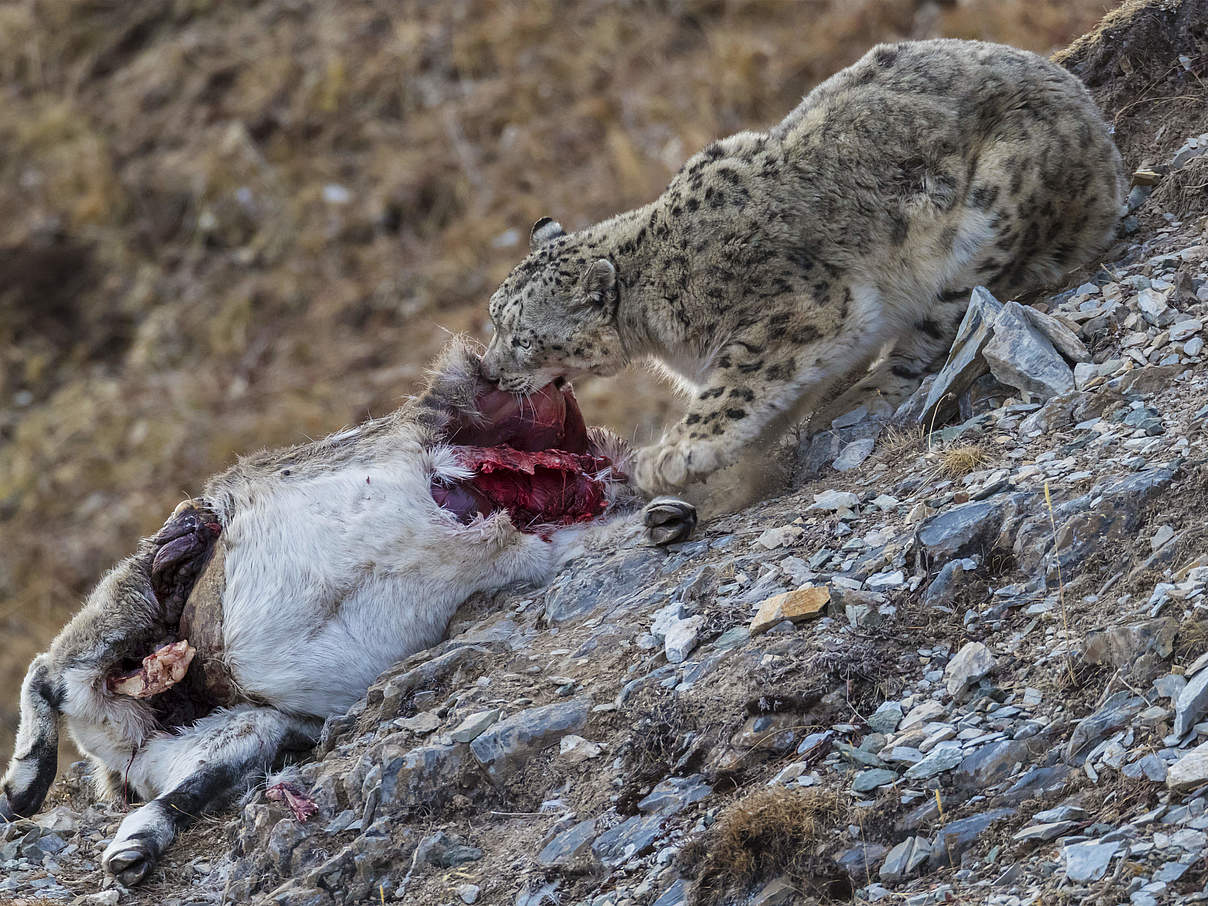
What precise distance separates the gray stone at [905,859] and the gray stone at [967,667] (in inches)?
22.3

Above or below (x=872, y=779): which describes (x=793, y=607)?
above

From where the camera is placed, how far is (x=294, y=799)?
15.6 feet

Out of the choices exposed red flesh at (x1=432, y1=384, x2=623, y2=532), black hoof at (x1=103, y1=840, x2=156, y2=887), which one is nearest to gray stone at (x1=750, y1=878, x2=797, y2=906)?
black hoof at (x1=103, y1=840, x2=156, y2=887)

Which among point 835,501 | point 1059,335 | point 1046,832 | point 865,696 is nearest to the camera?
point 1046,832

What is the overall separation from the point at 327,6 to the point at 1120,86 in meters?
15.6

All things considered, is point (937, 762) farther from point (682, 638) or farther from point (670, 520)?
point (670, 520)

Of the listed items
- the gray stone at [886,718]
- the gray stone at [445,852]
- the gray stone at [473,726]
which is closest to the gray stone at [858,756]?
the gray stone at [886,718]

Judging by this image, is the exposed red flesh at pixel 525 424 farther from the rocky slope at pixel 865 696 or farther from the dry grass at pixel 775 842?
the dry grass at pixel 775 842

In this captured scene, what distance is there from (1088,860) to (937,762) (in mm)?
587

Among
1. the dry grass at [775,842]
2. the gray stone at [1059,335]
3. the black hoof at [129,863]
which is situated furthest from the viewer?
the gray stone at [1059,335]

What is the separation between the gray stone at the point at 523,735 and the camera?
453cm

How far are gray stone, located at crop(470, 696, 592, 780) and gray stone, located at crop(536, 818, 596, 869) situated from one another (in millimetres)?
453

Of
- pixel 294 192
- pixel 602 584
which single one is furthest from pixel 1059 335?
pixel 294 192

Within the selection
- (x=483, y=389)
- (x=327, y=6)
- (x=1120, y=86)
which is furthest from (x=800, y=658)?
(x=327, y=6)
